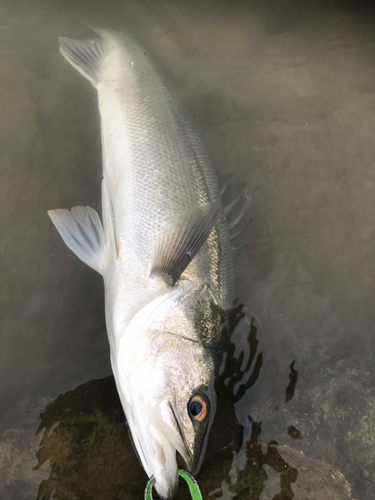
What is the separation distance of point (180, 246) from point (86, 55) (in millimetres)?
1733

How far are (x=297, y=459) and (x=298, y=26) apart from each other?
3.61 m

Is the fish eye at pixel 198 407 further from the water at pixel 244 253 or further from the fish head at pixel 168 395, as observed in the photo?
the water at pixel 244 253

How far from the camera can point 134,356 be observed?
183 centimetres

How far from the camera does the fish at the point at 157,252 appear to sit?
5.66ft

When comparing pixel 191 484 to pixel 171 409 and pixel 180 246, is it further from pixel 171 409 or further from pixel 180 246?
pixel 180 246

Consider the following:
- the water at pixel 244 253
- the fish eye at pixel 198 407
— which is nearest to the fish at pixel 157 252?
the fish eye at pixel 198 407

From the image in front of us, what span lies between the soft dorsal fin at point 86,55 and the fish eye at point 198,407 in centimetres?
223

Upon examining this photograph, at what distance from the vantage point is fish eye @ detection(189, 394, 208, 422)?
1720 millimetres

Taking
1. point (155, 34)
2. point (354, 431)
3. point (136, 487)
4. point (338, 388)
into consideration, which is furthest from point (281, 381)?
point (155, 34)

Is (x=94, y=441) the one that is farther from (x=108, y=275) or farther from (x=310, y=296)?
(x=310, y=296)

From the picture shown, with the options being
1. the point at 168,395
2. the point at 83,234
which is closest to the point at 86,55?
the point at 83,234

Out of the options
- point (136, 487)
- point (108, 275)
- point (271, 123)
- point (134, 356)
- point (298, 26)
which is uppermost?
point (298, 26)

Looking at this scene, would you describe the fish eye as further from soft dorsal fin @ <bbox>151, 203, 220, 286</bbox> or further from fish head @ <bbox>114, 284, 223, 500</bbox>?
soft dorsal fin @ <bbox>151, 203, 220, 286</bbox>

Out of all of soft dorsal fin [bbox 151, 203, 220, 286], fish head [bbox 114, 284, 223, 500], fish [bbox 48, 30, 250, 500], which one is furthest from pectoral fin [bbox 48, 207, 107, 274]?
fish head [bbox 114, 284, 223, 500]
